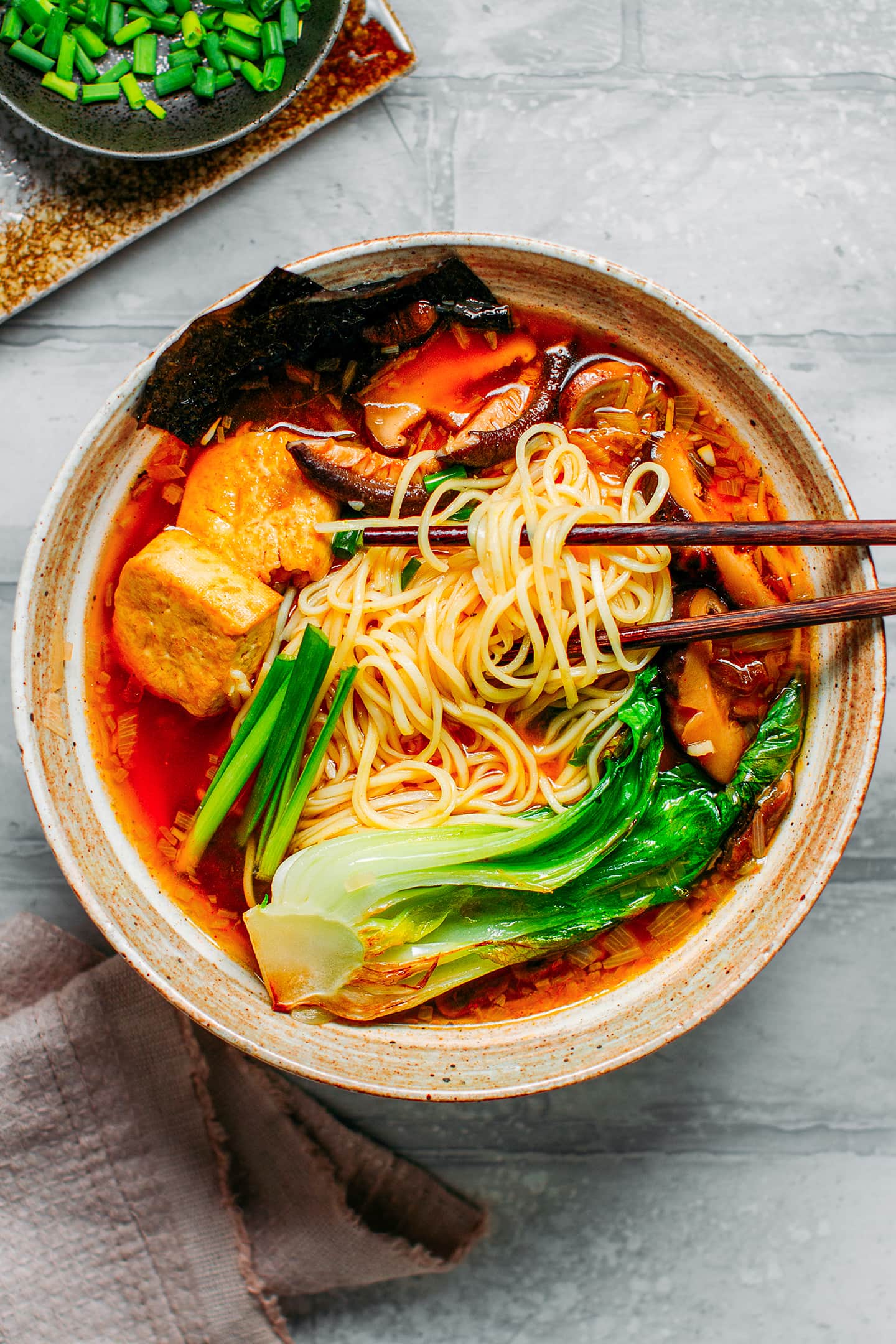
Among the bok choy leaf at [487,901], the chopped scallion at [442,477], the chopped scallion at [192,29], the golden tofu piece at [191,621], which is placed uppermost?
the chopped scallion at [192,29]

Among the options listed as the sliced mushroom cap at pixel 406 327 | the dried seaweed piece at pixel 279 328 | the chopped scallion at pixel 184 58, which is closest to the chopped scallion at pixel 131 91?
the chopped scallion at pixel 184 58

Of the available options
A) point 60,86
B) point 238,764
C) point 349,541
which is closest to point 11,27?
point 60,86

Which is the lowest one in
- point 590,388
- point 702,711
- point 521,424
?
point 702,711

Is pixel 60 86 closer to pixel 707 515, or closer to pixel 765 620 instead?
pixel 707 515

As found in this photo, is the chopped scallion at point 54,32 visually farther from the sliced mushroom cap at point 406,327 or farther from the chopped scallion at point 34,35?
the sliced mushroom cap at point 406,327

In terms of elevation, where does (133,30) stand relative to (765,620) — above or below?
above

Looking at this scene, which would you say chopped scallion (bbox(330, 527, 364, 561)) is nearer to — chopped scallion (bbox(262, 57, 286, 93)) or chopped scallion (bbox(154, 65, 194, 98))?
chopped scallion (bbox(262, 57, 286, 93))
